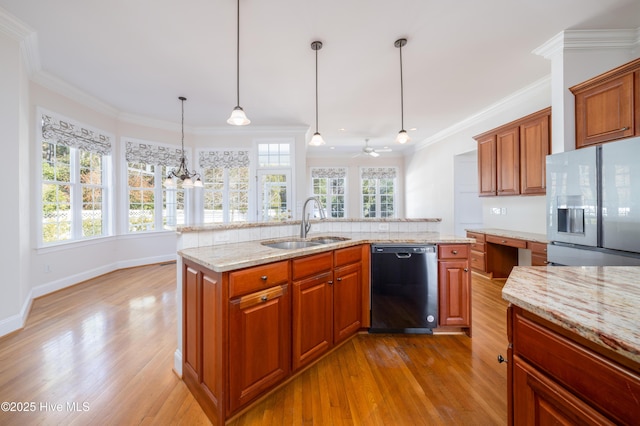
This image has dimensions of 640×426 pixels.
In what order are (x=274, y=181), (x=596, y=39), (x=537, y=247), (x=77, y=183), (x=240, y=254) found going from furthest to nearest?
(x=274, y=181), (x=77, y=183), (x=537, y=247), (x=596, y=39), (x=240, y=254)

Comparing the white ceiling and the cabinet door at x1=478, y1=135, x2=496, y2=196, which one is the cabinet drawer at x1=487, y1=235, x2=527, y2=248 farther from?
the white ceiling

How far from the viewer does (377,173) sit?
777cm

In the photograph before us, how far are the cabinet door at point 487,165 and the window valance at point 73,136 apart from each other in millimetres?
6469

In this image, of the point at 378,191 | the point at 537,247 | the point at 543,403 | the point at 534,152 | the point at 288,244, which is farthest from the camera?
the point at 378,191

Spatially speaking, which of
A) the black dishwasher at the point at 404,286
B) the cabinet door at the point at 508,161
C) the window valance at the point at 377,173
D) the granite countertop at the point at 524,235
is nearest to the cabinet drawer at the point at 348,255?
the black dishwasher at the point at 404,286

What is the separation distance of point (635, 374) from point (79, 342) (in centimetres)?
344

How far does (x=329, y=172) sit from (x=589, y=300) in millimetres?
7110

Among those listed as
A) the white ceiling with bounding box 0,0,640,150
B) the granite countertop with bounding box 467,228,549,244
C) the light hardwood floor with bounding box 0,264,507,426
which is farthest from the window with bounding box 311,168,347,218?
the light hardwood floor with bounding box 0,264,507,426

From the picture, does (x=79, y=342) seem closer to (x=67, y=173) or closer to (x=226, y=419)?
(x=226, y=419)

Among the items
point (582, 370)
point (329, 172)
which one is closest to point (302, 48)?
point (582, 370)

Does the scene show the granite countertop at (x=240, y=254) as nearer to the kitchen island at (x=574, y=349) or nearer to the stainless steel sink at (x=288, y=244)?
the stainless steel sink at (x=288, y=244)

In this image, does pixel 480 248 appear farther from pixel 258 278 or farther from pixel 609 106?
pixel 258 278

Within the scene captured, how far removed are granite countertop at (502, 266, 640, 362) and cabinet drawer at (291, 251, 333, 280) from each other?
3.88 ft

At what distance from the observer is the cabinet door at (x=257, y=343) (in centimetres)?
141
